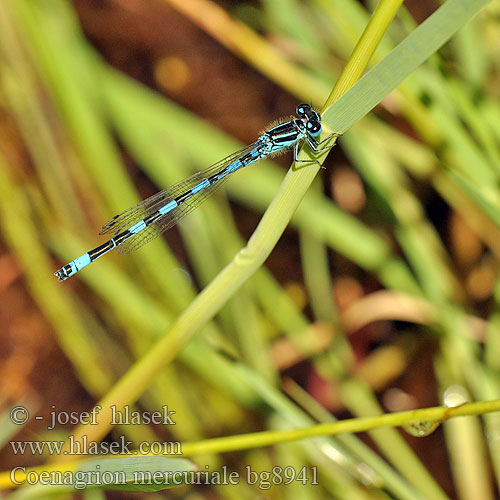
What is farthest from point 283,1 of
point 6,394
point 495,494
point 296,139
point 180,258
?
point 6,394

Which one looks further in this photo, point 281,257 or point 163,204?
point 281,257

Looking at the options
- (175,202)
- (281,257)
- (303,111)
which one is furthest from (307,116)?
(281,257)

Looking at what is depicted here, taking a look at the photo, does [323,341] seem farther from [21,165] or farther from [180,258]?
[21,165]

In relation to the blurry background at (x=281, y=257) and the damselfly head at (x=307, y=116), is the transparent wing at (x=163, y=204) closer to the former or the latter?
the blurry background at (x=281, y=257)

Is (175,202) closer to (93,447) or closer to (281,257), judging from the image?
(93,447)

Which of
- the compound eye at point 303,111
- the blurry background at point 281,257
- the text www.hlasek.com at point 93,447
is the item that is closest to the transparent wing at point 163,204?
the blurry background at point 281,257

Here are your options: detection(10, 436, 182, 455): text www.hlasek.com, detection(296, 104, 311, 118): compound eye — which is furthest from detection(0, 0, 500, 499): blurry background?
detection(296, 104, 311, 118): compound eye
